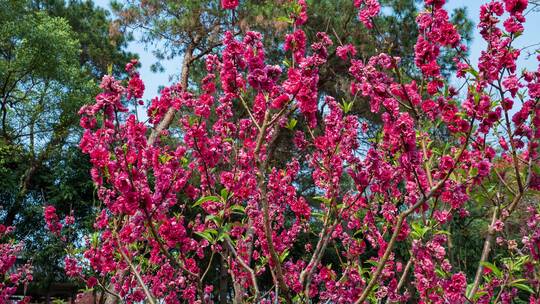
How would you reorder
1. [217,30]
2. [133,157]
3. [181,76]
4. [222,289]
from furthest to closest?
[222,289]
[181,76]
[217,30]
[133,157]

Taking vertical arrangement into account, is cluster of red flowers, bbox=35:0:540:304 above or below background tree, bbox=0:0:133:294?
below

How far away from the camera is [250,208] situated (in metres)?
3.47

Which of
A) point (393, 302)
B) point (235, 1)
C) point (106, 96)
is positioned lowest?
point (393, 302)

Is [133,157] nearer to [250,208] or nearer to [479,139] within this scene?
[250,208]

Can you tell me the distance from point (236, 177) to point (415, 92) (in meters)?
1.19

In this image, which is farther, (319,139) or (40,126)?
(40,126)

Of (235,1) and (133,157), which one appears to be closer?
(133,157)

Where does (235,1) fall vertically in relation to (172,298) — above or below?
above

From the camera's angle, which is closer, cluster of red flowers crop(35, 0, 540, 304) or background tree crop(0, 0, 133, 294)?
cluster of red flowers crop(35, 0, 540, 304)

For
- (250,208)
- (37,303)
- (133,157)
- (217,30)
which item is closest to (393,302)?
(250,208)

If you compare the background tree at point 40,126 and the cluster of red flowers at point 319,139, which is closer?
the cluster of red flowers at point 319,139

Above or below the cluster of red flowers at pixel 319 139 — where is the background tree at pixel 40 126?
above

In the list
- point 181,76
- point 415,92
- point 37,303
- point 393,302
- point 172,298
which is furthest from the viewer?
point 37,303

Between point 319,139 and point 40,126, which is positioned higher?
point 40,126
